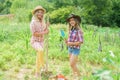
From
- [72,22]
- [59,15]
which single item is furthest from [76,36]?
[59,15]

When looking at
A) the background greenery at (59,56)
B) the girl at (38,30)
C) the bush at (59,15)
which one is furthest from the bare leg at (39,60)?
the bush at (59,15)

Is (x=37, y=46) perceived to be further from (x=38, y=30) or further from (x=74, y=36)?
(x=74, y=36)

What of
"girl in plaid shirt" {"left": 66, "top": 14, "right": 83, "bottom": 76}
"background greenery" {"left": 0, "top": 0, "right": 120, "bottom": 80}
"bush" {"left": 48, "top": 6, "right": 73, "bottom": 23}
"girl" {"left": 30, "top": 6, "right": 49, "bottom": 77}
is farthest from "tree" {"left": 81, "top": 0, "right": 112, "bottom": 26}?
"girl in plaid shirt" {"left": 66, "top": 14, "right": 83, "bottom": 76}

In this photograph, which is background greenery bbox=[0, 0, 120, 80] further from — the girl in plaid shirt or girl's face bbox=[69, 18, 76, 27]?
girl's face bbox=[69, 18, 76, 27]

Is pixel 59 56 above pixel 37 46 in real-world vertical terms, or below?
below

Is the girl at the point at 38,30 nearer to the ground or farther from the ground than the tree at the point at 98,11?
nearer to the ground

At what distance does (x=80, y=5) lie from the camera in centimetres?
3900

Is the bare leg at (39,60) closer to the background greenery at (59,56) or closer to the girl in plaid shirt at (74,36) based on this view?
the background greenery at (59,56)

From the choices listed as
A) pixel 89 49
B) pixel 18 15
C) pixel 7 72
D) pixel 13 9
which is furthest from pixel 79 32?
pixel 13 9

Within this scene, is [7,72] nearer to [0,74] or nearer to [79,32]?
[0,74]

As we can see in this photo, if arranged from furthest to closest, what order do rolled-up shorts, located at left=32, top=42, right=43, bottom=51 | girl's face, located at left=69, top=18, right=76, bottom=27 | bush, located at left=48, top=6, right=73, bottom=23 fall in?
bush, located at left=48, top=6, right=73, bottom=23, rolled-up shorts, located at left=32, top=42, right=43, bottom=51, girl's face, located at left=69, top=18, right=76, bottom=27

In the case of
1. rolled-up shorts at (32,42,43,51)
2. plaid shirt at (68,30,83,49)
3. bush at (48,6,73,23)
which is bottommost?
rolled-up shorts at (32,42,43,51)

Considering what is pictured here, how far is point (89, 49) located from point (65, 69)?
2.50 m

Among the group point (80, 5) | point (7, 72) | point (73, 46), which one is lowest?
point (7, 72)
